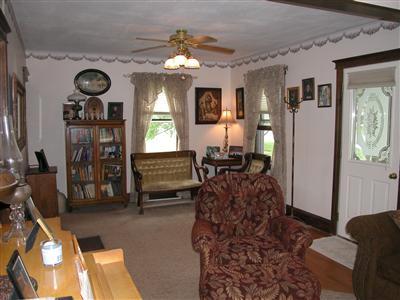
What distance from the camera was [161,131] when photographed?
6375 mm

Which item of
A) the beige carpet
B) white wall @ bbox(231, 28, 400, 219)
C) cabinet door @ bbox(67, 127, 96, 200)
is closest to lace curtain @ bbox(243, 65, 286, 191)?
white wall @ bbox(231, 28, 400, 219)

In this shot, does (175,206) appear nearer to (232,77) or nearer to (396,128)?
(232,77)

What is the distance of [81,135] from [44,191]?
4.71 ft

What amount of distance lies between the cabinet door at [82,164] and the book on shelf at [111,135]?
179 millimetres

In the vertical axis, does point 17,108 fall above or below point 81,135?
above

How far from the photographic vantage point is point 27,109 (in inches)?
216

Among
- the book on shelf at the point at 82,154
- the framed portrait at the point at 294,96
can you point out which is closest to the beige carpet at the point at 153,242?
the book on shelf at the point at 82,154

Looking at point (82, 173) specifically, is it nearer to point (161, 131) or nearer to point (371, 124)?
point (161, 131)

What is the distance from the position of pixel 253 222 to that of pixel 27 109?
4.22 m

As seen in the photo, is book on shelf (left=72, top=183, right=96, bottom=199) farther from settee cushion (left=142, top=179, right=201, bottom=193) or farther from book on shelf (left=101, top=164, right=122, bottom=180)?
settee cushion (left=142, top=179, right=201, bottom=193)

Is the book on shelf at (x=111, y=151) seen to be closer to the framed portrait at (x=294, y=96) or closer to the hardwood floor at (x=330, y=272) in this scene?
the framed portrait at (x=294, y=96)

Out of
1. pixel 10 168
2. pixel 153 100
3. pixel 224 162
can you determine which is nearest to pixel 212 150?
pixel 224 162

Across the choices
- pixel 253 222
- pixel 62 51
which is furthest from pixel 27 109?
pixel 253 222

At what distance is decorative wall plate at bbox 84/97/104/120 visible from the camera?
5.71 meters
